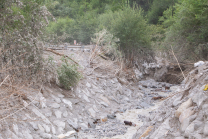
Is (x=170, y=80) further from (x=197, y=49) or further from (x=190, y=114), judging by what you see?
(x=190, y=114)

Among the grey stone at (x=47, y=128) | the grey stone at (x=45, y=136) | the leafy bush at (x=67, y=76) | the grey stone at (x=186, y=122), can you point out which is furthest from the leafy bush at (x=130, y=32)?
the grey stone at (x=186, y=122)

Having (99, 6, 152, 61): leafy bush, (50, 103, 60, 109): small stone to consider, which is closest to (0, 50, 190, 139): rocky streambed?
(50, 103, 60, 109): small stone

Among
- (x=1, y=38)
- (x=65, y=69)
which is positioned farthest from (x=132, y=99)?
(x=1, y=38)

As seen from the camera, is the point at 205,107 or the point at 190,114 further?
the point at 190,114

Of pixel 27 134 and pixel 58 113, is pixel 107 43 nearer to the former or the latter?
pixel 58 113

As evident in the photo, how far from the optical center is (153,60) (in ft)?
51.6

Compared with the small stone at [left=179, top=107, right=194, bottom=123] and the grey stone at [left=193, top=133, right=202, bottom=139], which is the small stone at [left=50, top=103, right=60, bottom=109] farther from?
the grey stone at [left=193, top=133, right=202, bottom=139]

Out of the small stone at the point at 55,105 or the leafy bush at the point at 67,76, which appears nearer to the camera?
the small stone at the point at 55,105

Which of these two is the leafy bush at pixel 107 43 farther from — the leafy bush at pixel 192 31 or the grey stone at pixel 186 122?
the grey stone at pixel 186 122

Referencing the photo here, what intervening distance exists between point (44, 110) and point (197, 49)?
436 inches

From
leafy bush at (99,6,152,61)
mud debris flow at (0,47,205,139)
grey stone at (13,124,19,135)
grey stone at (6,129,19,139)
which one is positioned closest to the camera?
mud debris flow at (0,47,205,139)

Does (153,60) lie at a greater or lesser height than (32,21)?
lesser

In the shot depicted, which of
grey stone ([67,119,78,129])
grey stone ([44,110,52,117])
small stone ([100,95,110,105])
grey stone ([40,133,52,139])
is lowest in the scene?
small stone ([100,95,110,105])

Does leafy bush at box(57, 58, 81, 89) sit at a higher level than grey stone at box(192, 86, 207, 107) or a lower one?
lower
